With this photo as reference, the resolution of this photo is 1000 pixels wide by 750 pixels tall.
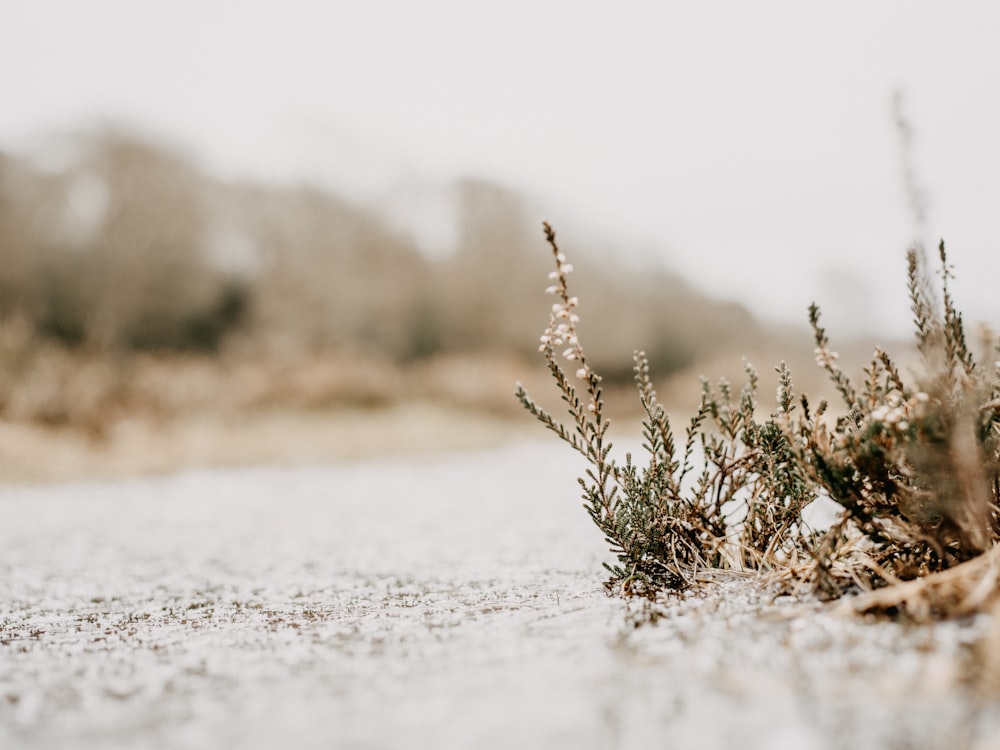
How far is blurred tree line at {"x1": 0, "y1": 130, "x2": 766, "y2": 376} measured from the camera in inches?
583

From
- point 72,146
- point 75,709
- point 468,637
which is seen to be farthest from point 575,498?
point 72,146

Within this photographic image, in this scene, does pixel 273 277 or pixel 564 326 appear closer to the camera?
pixel 564 326

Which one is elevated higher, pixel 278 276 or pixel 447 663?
pixel 278 276

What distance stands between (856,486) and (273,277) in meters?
15.6

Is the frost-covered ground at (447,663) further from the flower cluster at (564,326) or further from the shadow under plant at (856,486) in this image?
the flower cluster at (564,326)

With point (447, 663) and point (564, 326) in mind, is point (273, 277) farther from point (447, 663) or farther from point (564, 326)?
point (447, 663)

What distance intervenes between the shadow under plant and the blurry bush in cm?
1192

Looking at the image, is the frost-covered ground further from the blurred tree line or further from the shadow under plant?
the blurred tree line

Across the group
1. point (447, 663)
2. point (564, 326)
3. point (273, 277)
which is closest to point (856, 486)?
point (564, 326)

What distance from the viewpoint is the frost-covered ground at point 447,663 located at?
142cm

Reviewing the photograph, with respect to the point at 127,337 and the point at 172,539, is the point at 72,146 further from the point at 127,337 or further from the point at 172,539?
the point at 172,539

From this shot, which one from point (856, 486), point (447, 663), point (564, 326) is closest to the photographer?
point (447, 663)

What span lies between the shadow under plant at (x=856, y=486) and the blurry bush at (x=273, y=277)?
39.1 feet

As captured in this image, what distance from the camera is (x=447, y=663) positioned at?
6.30 feet
